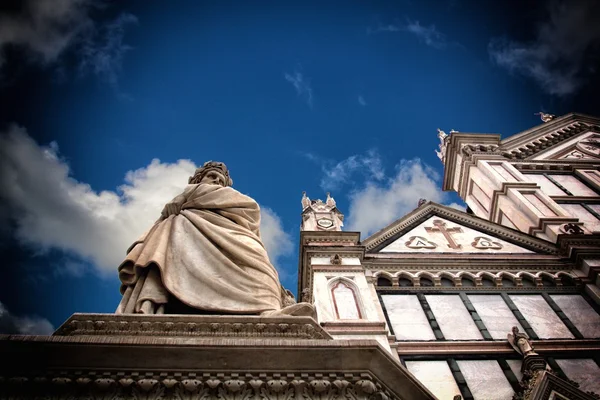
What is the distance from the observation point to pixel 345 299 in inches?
422

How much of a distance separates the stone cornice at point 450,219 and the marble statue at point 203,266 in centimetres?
779

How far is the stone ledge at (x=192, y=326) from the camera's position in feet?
14.3

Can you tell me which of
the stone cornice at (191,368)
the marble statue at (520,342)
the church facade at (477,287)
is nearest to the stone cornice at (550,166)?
the church facade at (477,287)

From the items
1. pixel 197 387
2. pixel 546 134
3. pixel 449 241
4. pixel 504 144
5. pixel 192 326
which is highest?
pixel 546 134

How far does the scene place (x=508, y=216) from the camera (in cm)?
1772

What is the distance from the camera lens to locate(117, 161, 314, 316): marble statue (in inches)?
196

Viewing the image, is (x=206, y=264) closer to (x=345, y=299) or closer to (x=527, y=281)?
(x=345, y=299)

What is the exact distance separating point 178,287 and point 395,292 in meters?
7.40

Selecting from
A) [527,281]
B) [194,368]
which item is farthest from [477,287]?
[194,368]

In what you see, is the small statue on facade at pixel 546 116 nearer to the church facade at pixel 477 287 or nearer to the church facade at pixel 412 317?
the church facade at pixel 412 317

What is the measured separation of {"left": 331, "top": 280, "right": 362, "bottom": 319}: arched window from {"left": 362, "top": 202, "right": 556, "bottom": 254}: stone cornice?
2.58 metres

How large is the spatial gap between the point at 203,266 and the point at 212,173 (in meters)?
2.41

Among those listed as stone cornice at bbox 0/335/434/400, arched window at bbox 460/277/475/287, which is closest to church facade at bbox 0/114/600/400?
stone cornice at bbox 0/335/434/400

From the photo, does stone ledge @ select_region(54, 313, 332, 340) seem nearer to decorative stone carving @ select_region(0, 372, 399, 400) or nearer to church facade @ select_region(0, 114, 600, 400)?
church facade @ select_region(0, 114, 600, 400)
